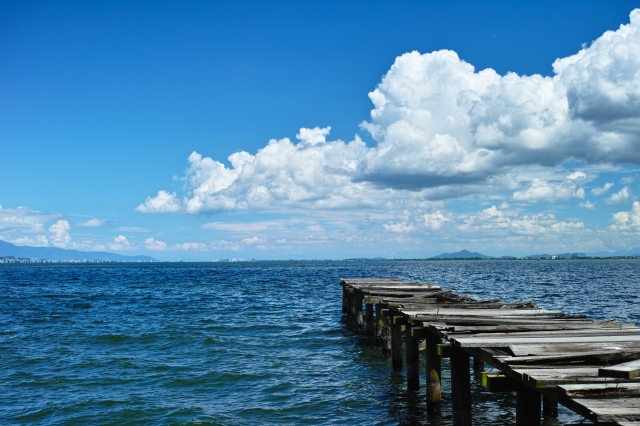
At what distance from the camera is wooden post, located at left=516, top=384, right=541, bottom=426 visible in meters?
8.22

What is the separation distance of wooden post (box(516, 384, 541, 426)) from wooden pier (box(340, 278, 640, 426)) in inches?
0.6

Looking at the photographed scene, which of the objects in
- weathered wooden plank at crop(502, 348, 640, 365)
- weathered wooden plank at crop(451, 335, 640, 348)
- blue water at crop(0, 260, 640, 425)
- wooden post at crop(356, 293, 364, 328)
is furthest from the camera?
wooden post at crop(356, 293, 364, 328)

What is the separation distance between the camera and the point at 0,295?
Result: 2057 inches

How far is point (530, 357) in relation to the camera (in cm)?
812

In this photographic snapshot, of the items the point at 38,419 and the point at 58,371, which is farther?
the point at 58,371

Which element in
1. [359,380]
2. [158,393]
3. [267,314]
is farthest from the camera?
[267,314]

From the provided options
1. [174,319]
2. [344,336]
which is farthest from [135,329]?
[344,336]

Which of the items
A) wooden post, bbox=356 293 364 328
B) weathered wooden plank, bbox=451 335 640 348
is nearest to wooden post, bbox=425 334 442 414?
weathered wooden plank, bbox=451 335 640 348

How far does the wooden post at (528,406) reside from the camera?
822 cm

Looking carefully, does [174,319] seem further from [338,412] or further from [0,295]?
[0,295]

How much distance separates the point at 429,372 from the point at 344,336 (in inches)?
506

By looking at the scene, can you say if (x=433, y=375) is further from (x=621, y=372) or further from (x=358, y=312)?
(x=358, y=312)

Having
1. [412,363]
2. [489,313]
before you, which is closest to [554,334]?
[489,313]

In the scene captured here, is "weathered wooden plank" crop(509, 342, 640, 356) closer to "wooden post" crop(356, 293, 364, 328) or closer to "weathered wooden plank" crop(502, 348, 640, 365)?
"weathered wooden plank" crop(502, 348, 640, 365)
